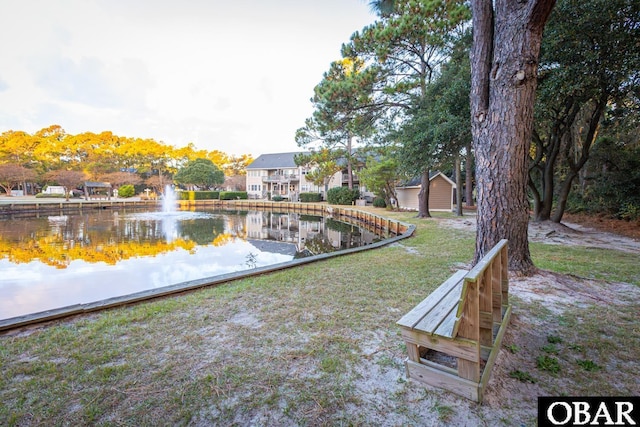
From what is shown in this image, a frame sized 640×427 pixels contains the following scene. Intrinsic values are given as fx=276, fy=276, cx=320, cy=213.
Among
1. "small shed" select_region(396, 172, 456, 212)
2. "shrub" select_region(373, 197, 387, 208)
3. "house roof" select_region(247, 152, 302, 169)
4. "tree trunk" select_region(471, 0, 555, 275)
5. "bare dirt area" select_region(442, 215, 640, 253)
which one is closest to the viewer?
"tree trunk" select_region(471, 0, 555, 275)

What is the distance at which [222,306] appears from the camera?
321cm

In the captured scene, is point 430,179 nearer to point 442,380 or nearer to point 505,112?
point 505,112

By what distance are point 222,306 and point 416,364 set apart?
2.25m

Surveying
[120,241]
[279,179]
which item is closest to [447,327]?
[120,241]

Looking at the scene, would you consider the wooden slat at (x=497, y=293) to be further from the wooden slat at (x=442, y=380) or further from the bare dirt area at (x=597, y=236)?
the bare dirt area at (x=597, y=236)

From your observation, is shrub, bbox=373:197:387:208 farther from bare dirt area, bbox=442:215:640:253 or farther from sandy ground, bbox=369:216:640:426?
sandy ground, bbox=369:216:640:426

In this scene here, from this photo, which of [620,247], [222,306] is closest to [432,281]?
[222,306]

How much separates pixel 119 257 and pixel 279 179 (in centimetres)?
3030

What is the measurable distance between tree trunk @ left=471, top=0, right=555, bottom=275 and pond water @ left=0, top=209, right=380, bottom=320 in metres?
5.41

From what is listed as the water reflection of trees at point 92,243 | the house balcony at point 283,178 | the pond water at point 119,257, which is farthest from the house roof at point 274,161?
the water reflection of trees at point 92,243

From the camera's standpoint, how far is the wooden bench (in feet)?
5.07

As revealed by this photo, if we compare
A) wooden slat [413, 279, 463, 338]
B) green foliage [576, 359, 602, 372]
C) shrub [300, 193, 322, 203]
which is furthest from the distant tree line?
green foliage [576, 359, 602, 372]

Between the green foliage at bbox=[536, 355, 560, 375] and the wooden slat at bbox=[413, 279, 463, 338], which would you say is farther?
the green foliage at bbox=[536, 355, 560, 375]

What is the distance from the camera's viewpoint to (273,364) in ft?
6.69
